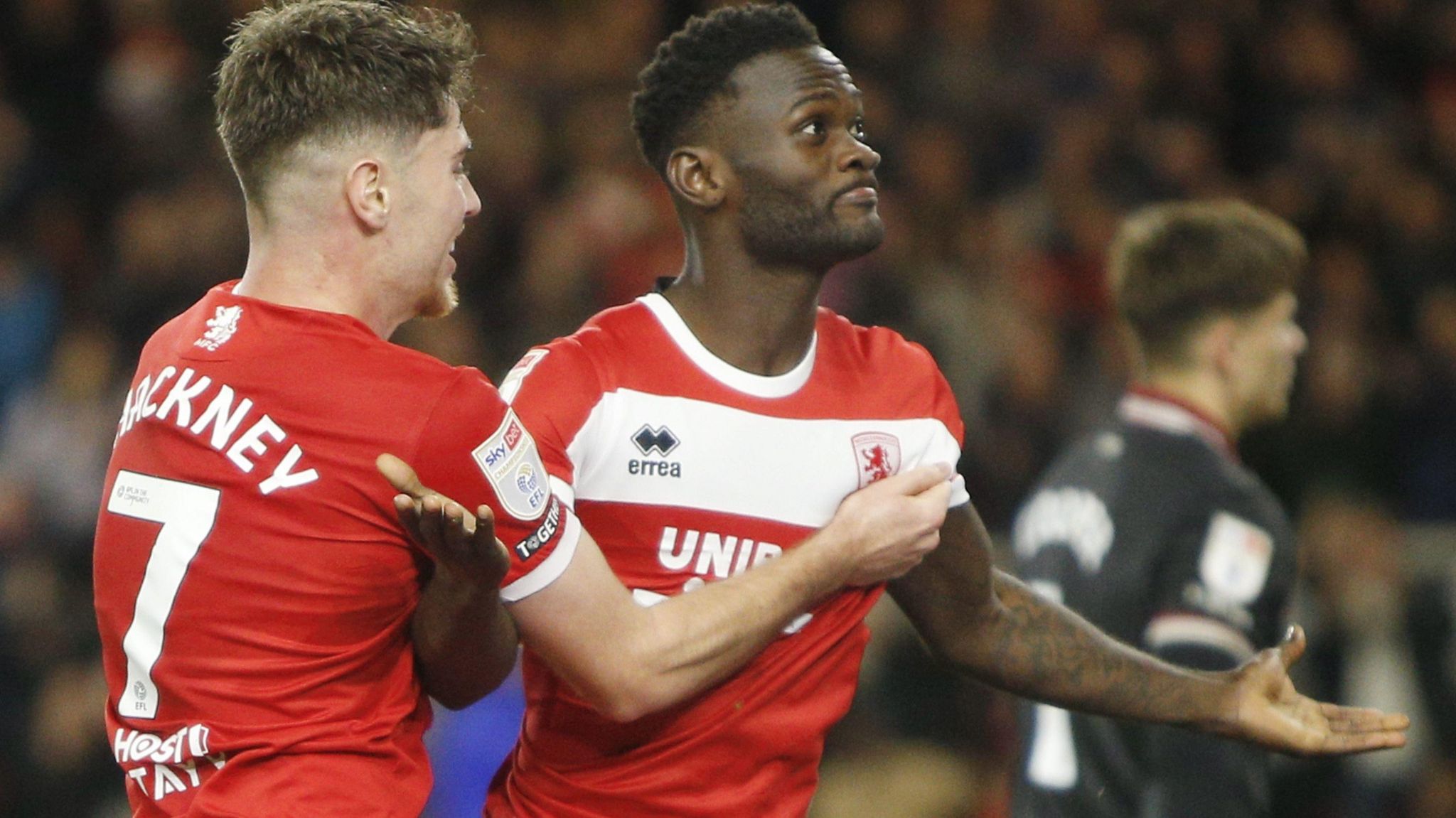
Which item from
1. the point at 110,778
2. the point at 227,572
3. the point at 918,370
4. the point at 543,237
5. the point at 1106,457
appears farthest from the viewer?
the point at 543,237

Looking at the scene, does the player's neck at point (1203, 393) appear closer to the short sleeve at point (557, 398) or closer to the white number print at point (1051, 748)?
the white number print at point (1051, 748)

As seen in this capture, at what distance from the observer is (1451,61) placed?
9859 mm

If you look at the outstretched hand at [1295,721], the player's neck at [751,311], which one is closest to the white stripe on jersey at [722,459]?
the player's neck at [751,311]

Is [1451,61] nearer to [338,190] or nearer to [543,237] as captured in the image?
[543,237]

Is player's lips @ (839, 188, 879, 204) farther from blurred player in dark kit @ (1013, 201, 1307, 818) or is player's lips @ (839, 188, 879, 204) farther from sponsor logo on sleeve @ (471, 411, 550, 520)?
blurred player in dark kit @ (1013, 201, 1307, 818)

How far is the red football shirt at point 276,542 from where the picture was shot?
2703mm

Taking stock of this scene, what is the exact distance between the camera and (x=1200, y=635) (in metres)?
4.35

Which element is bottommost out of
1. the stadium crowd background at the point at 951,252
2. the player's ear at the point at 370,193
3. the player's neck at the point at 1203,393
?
the stadium crowd background at the point at 951,252

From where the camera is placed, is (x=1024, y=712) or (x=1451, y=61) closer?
(x=1024, y=712)

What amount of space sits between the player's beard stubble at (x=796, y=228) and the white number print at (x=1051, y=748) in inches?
64.1

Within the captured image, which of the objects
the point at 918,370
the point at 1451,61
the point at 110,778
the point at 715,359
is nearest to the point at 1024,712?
the point at 918,370

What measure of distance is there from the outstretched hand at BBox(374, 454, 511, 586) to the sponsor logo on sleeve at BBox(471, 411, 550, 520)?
0.08 metres

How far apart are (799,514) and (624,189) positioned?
5.76m

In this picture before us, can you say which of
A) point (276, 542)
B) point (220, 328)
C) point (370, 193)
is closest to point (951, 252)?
point (370, 193)
